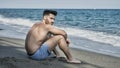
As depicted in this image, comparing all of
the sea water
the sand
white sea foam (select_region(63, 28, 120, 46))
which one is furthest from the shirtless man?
white sea foam (select_region(63, 28, 120, 46))

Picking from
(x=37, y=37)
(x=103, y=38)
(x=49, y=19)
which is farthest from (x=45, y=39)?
(x=103, y=38)

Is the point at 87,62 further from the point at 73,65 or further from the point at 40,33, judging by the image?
the point at 40,33

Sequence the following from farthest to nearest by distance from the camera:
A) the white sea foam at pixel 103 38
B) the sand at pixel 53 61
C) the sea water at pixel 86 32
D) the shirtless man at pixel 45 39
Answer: the white sea foam at pixel 103 38 < the sea water at pixel 86 32 < the shirtless man at pixel 45 39 < the sand at pixel 53 61

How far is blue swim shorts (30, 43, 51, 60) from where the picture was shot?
677 cm

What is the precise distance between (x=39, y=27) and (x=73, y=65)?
1.14 metres

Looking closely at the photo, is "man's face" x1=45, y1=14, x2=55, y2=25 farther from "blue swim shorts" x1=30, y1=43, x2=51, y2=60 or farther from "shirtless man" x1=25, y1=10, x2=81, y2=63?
"blue swim shorts" x1=30, y1=43, x2=51, y2=60

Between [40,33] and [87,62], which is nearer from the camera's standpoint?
[40,33]

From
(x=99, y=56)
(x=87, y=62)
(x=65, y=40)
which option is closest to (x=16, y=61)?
(x=65, y=40)

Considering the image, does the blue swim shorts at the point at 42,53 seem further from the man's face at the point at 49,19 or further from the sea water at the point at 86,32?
the sea water at the point at 86,32

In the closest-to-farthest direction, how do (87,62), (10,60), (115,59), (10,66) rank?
(10,66) → (10,60) → (87,62) → (115,59)

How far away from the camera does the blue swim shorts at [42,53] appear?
6766 mm

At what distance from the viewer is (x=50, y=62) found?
6773mm

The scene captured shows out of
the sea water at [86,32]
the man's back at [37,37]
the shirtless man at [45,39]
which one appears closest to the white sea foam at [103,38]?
the sea water at [86,32]

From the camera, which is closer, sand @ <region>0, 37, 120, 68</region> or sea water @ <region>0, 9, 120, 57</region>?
sand @ <region>0, 37, 120, 68</region>
